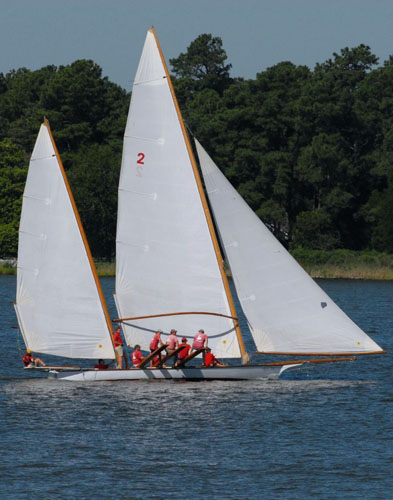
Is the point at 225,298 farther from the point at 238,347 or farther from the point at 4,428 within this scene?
the point at 4,428

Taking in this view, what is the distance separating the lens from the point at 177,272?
39031 mm

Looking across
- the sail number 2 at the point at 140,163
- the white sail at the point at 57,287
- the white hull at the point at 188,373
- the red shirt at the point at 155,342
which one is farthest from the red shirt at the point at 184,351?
the sail number 2 at the point at 140,163

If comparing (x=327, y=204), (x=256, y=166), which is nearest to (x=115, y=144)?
(x=256, y=166)

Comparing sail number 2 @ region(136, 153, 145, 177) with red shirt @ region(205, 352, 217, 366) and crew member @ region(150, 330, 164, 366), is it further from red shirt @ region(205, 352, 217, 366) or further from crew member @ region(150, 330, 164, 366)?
red shirt @ region(205, 352, 217, 366)

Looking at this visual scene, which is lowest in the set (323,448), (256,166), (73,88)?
(323,448)

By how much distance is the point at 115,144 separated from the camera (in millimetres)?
128750

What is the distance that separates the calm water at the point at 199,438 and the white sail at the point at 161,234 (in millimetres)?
2132

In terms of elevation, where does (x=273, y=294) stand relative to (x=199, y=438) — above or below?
above

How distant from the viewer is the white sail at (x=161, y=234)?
38500 mm

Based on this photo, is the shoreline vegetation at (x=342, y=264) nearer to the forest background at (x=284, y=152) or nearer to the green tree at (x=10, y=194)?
the forest background at (x=284, y=152)

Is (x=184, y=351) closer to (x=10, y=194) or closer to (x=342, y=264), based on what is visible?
(x=342, y=264)

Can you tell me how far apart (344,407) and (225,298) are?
553 cm

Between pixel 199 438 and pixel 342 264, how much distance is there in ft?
278

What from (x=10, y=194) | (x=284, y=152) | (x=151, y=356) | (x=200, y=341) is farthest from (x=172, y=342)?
(x=10, y=194)
